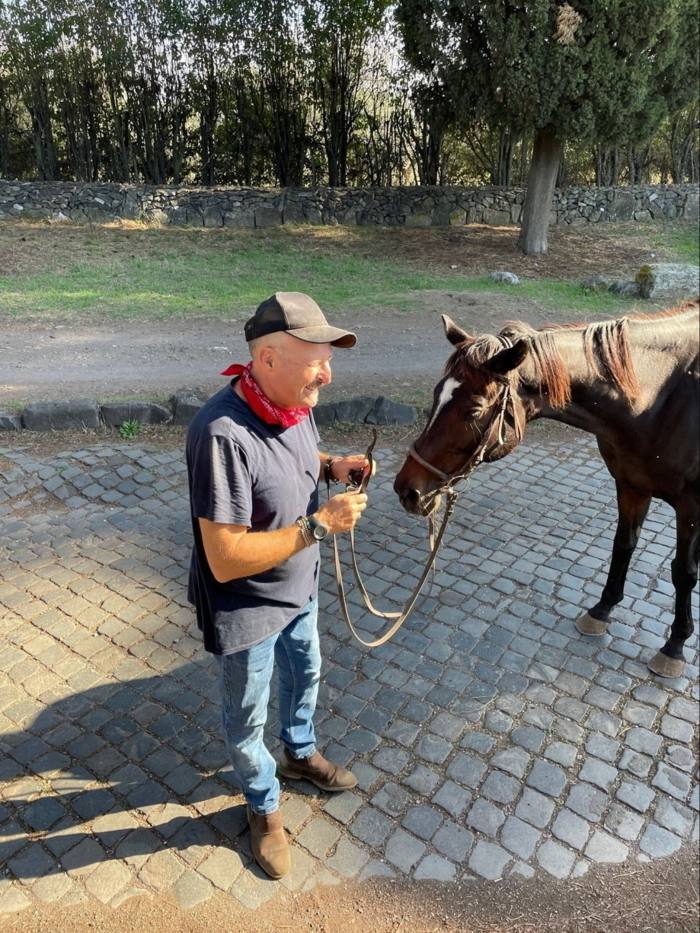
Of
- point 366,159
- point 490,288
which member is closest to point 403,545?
point 490,288

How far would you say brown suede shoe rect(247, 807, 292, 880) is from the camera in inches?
99.9

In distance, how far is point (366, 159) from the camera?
18.2 m

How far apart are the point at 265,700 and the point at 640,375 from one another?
7.57 feet

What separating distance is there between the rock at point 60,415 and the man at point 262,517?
15.6 ft

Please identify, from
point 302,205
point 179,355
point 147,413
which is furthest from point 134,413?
point 302,205

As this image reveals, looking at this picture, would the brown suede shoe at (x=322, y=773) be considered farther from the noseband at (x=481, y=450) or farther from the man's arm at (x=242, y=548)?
the noseband at (x=481, y=450)

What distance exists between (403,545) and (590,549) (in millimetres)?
1407

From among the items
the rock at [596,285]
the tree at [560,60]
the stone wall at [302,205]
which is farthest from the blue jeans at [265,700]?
the stone wall at [302,205]

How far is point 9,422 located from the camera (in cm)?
641

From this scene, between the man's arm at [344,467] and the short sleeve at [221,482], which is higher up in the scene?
the short sleeve at [221,482]

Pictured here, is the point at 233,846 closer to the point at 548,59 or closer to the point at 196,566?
the point at 196,566

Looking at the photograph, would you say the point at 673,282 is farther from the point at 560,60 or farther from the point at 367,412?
the point at 367,412

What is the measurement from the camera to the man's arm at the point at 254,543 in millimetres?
1994

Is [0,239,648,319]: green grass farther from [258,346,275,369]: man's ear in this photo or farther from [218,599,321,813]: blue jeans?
[258,346,275,369]: man's ear
